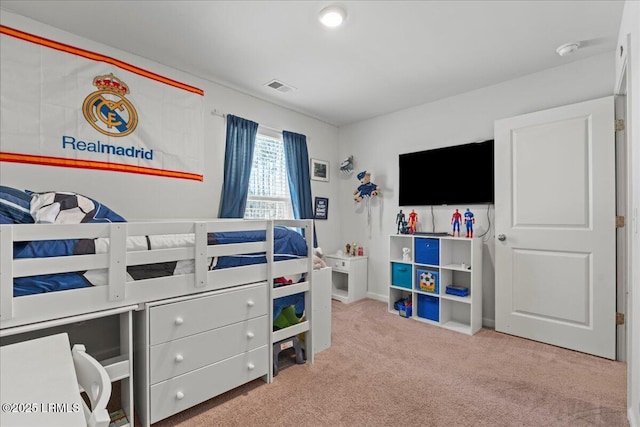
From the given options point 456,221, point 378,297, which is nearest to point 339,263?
point 378,297

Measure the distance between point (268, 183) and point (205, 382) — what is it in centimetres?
225

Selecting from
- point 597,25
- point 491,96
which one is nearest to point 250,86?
point 491,96

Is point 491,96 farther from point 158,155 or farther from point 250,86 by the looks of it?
point 158,155

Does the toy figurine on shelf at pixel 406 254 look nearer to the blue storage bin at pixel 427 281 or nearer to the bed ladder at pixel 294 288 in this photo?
the blue storage bin at pixel 427 281

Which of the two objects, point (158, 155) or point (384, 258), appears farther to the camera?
point (384, 258)

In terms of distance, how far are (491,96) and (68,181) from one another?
3842 millimetres

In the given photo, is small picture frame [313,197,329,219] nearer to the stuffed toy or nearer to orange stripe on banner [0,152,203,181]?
the stuffed toy

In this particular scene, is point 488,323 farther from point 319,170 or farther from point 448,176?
point 319,170

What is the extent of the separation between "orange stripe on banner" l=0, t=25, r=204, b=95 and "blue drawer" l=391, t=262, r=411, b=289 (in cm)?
277

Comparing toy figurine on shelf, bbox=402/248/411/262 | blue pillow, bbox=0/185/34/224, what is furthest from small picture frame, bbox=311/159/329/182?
blue pillow, bbox=0/185/34/224

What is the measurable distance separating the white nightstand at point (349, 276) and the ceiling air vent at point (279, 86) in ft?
7.00

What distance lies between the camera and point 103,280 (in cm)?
147

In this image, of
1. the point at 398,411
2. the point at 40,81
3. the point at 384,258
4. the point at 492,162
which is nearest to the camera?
the point at 398,411

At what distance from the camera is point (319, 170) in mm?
4199
